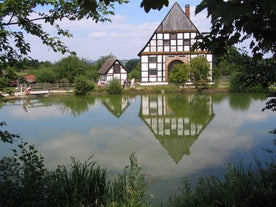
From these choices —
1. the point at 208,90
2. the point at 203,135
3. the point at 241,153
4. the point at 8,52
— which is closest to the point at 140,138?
the point at 203,135

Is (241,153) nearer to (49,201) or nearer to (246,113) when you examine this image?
(49,201)

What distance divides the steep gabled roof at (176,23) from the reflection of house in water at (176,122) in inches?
383

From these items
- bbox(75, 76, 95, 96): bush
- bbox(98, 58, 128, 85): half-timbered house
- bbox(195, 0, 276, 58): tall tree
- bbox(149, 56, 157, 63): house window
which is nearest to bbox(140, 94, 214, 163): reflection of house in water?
bbox(195, 0, 276, 58): tall tree

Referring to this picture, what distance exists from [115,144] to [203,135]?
8.75 ft

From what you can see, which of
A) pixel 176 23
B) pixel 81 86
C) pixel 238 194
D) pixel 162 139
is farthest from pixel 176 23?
pixel 238 194

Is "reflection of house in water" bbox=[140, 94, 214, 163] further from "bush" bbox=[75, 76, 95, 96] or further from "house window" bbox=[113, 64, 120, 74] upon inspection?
"house window" bbox=[113, 64, 120, 74]

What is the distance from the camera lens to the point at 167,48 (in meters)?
26.1

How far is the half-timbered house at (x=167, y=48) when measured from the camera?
2584 cm

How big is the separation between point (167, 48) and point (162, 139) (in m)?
17.8

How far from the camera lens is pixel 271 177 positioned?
12.4ft

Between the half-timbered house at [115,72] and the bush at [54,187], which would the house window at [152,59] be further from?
the bush at [54,187]

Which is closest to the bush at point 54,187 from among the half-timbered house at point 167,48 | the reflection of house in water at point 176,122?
the reflection of house in water at point 176,122

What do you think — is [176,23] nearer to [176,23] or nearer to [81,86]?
[176,23]

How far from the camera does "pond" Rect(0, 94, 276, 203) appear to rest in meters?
6.40
